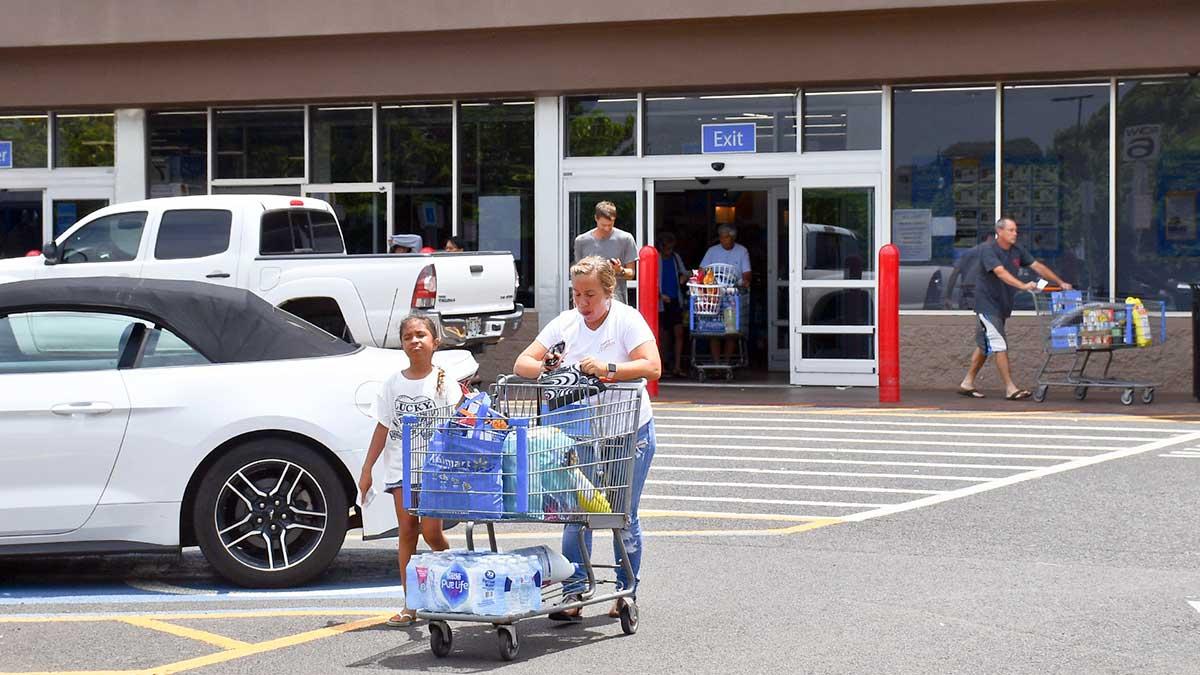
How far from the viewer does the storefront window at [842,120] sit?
762 inches

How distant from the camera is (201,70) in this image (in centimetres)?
2128

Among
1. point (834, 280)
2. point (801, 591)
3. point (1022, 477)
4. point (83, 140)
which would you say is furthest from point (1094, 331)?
point (83, 140)

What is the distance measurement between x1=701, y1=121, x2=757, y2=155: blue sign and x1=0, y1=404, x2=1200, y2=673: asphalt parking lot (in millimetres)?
7724

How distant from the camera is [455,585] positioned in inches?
267

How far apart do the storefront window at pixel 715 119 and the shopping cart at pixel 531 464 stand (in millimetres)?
13147

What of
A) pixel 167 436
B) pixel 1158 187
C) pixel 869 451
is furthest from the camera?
pixel 1158 187

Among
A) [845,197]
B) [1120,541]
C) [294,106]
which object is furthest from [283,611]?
[294,106]

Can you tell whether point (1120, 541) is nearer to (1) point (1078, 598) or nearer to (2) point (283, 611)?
(1) point (1078, 598)

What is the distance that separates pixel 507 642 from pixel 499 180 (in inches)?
573

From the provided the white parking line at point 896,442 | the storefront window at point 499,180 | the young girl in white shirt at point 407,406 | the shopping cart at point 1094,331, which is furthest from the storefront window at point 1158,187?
the young girl in white shirt at point 407,406

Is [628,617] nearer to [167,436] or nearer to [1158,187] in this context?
[167,436]

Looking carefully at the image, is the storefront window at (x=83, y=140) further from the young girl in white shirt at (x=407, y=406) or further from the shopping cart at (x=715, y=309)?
the young girl in white shirt at (x=407, y=406)

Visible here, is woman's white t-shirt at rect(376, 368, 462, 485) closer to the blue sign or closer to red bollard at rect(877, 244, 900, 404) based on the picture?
red bollard at rect(877, 244, 900, 404)

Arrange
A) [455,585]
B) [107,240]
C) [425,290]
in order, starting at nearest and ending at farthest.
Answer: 1. [455,585]
2. [425,290]
3. [107,240]
